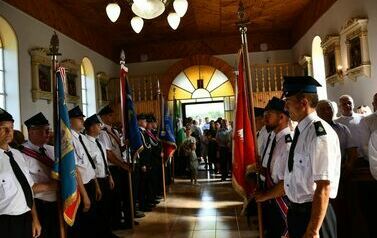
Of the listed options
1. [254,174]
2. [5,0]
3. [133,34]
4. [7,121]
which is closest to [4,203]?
[7,121]

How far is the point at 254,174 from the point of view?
3.14m

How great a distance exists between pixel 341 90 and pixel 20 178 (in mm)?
6798

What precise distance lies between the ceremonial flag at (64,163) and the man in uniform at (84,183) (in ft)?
1.16

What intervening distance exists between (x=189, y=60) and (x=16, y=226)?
959 centimetres

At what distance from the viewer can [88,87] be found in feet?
33.4

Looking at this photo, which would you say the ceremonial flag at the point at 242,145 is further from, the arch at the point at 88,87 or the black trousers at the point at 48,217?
the arch at the point at 88,87

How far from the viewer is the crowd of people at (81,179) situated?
8.57 ft

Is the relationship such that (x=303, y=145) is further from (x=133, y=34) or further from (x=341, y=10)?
(x=133, y=34)

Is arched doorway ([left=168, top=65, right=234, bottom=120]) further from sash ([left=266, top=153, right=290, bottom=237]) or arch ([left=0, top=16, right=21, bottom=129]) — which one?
sash ([left=266, top=153, right=290, bottom=237])

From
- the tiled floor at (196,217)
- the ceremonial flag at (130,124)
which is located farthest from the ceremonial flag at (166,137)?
the ceremonial flag at (130,124)

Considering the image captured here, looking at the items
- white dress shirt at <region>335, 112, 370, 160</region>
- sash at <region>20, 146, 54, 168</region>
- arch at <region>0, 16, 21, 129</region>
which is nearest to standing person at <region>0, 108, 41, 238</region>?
sash at <region>20, 146, 54, 168</region>

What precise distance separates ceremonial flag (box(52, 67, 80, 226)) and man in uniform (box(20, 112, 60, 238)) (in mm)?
128

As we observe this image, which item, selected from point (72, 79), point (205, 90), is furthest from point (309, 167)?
point (205, 90)

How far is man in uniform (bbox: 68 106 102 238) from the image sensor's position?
12.2ft
